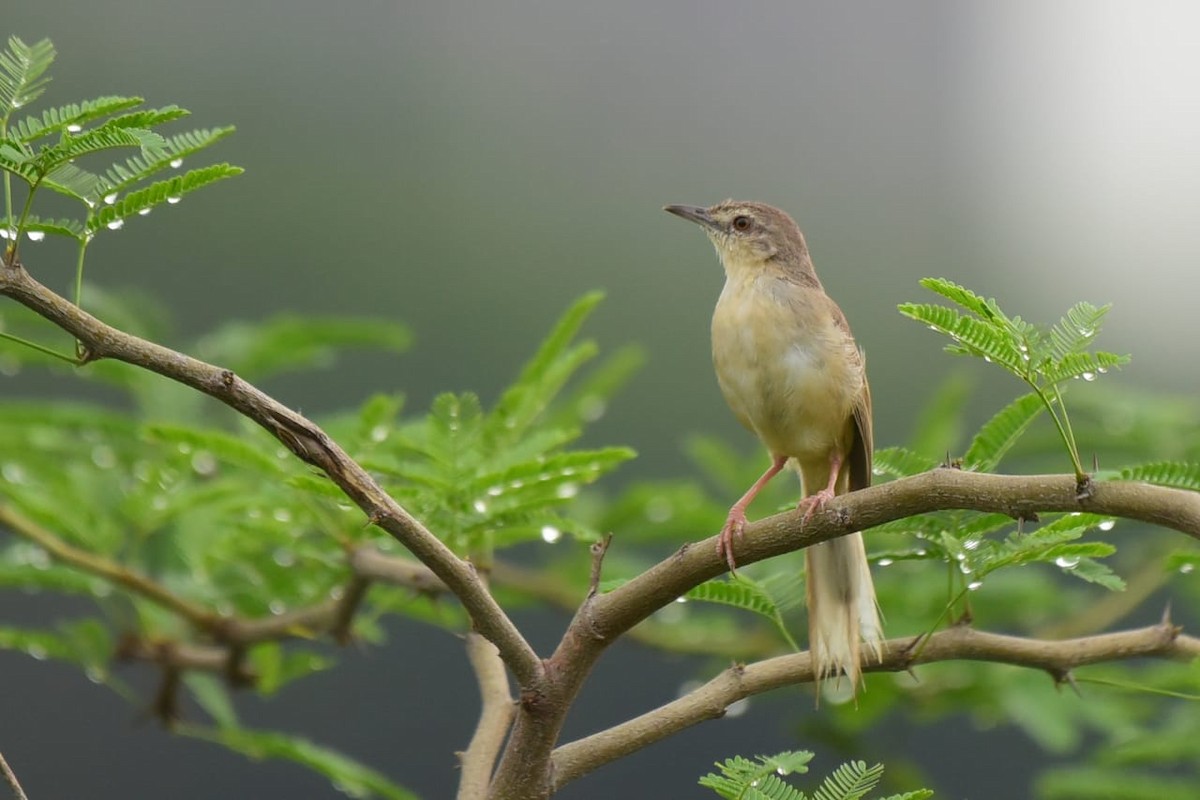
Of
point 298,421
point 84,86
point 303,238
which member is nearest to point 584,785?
point 303,238

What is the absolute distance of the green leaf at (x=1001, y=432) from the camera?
1888 millimetres

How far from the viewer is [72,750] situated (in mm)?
5027

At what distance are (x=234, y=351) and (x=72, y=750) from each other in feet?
7.75

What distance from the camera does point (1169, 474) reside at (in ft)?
5.25

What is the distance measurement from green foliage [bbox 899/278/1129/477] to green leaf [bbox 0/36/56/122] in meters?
1.09

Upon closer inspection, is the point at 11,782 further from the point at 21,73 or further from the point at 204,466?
the point at 204,466

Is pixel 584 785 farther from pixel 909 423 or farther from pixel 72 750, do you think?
pixel 909 423

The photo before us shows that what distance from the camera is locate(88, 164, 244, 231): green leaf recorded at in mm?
1591

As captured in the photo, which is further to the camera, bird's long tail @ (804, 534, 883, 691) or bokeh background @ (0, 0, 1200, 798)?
bokeh background @ (0, 0, 1200, 798)

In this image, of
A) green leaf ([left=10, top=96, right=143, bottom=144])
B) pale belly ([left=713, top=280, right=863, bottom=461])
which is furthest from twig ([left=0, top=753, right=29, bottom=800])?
pale belly ([left=713, top=280, right=863, bottom=461])

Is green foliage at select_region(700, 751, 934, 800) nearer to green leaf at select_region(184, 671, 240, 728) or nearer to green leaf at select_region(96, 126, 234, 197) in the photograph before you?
green leaf at select_region(96, 126, 234, 197)

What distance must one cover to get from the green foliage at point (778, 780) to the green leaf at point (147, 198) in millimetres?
974

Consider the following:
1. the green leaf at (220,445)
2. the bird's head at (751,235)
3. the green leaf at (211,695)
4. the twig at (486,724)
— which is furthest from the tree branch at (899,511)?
the green leaf at (211,695)

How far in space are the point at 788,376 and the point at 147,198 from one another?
1.39 metres
